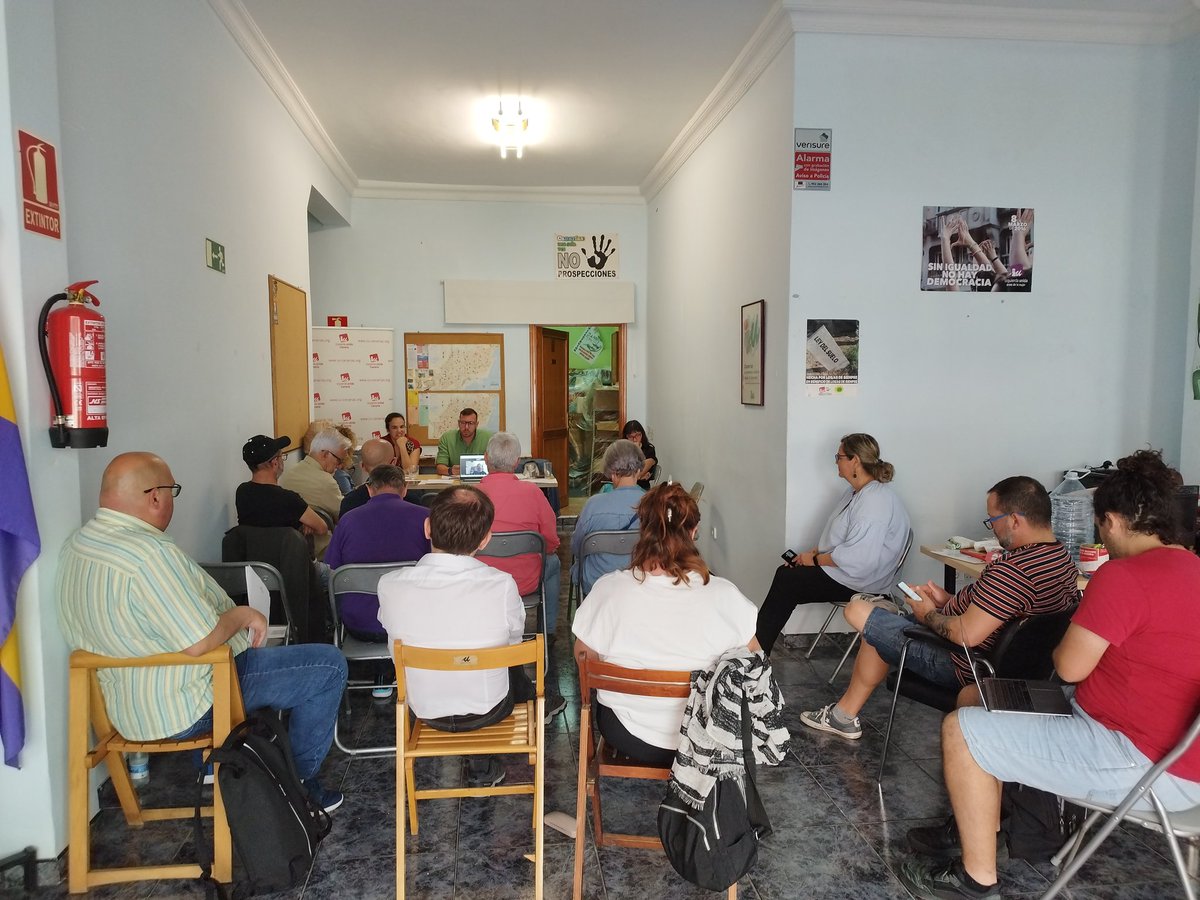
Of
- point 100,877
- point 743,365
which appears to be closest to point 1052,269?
point 743,365

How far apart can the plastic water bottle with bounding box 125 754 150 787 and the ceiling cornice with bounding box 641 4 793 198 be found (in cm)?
Answer: 445

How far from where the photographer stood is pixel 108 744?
2.21 m

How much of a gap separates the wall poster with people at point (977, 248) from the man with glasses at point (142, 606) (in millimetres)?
3754

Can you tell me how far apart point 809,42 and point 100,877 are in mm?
4575

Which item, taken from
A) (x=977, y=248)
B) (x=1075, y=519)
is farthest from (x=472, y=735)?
(x=977, y=248)

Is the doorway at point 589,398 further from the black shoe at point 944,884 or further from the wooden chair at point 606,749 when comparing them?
the black shoe at point 944,884

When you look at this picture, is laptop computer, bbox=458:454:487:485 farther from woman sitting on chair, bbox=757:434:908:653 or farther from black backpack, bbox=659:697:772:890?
black backpack, bbox=659:697:772:890

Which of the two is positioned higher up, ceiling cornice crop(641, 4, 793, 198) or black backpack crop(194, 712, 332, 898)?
ceiling cornice crop(641, 4, 793, 198)

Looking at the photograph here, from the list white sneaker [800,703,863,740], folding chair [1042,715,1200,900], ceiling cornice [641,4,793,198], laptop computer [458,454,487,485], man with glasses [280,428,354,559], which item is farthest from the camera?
laptop computer [458,454,487,485]

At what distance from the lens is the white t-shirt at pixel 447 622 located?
2.32m

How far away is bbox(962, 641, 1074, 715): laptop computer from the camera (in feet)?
6.97

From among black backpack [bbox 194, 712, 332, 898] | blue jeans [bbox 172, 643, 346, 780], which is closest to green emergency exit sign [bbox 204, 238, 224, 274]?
blue jeans [bbox 172, 643, 346, 780]

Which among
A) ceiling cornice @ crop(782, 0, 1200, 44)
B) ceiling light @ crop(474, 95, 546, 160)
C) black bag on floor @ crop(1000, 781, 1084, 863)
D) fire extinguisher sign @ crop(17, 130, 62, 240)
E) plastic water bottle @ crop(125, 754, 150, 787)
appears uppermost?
ceiling light @ crop(474, 95, 546, 160)

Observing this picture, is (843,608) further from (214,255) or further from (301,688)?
(214,255)
